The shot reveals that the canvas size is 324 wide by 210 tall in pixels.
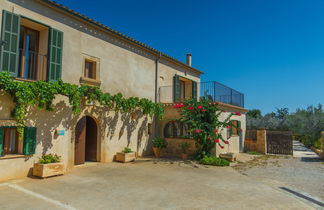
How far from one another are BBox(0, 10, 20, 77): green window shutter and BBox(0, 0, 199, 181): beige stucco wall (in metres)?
0.39

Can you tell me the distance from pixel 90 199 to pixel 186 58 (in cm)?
1465

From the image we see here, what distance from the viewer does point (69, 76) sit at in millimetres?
8969

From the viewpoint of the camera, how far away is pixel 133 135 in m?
Result: 11.9

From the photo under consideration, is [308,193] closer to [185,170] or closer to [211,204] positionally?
[211,204]

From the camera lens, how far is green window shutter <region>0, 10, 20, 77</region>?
22.8ft

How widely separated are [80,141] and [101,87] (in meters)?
2.60

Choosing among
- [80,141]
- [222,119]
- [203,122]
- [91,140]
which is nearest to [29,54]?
[80,141]

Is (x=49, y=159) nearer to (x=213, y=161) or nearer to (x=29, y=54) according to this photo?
(x=29, y=54)

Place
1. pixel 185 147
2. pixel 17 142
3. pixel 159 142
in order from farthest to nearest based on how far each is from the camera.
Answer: pixel 159 142
pixel 185 147
pixel 17 142

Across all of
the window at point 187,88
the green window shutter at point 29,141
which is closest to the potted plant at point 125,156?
the green window shutter at point 29,141

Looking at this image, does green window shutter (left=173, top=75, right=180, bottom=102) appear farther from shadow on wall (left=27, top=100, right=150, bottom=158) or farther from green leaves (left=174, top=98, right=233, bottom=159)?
green leaves (left=174, top=98, right=233, bottom=159)

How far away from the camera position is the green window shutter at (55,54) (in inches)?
322

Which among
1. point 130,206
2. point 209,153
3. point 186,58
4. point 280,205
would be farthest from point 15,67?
point 186,58

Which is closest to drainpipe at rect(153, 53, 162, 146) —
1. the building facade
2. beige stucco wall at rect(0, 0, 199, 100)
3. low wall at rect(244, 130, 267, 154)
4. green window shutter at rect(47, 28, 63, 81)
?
the building facade
